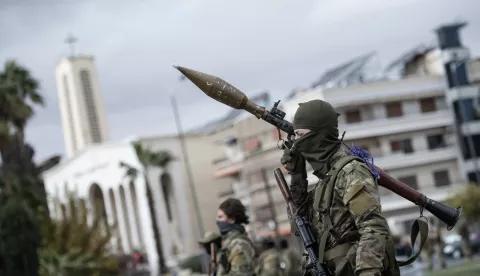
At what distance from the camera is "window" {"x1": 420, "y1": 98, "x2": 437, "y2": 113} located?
209 feet

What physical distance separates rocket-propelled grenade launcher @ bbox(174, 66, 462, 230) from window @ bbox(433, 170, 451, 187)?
57264mm

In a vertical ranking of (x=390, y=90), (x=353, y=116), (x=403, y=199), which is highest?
(x=390, y=90)

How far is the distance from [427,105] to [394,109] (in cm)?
242

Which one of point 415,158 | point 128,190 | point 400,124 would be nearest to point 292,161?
point 415,158

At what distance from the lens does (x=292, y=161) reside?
5.62 metres

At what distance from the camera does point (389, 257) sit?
521 centimetres

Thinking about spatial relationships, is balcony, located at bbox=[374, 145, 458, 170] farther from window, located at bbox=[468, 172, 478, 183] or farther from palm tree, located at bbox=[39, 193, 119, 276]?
palm tree, located at bbox=[39, 193, 119, 276]

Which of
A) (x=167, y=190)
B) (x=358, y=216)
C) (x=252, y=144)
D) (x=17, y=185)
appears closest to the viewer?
(x=358, y=216)

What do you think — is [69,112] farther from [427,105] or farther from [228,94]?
[228,94]

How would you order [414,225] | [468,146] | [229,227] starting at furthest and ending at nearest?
[468,146], [229,227], [414,225]

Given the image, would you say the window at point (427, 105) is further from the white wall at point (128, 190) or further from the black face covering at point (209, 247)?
the black face covering at point (209, 247)

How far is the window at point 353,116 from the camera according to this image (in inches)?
2416

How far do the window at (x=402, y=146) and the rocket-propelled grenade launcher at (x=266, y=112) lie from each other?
57259 mm

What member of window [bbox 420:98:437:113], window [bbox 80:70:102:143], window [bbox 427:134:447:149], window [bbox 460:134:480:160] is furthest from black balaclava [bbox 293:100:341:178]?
window [bbox 80:70:102:143]
